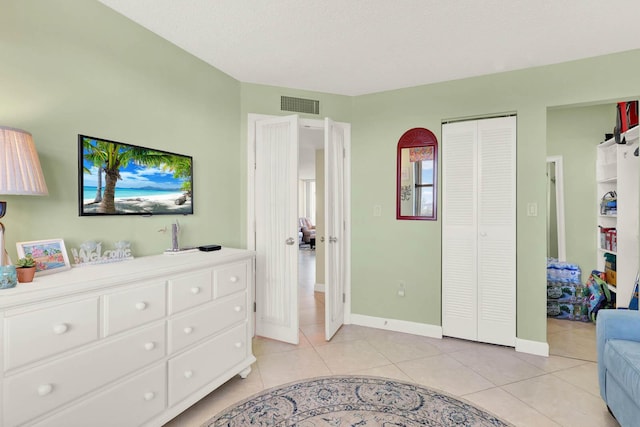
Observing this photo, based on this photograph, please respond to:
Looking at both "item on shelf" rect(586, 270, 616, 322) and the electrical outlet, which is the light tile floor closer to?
"item on shelf" rect(586, 270, 616, 322)

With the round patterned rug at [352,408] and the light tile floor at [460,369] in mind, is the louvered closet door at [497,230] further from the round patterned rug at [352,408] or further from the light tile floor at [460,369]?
the round patterned rug at [352,408]

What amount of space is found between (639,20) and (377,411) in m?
3.11

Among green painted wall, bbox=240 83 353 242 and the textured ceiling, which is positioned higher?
the textured ceiling

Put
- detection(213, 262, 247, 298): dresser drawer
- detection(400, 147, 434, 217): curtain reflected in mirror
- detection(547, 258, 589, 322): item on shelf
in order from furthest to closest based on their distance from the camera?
1. detection(547, 258, 589, 322): item on shelf
2. detection(400, 147, 434, 217): curtain reflected in mirror
3. detection(213, 262, 247, 298): dresser drawer

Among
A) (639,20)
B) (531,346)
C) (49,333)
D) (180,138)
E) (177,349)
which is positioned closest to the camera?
(49,333)

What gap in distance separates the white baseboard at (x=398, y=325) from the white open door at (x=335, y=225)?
0.20 m

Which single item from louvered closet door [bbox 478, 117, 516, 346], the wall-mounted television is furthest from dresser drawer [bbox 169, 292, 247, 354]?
louvered closet door [bbox 478, 117, 516, 346]

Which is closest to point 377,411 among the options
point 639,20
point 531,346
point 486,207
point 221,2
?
point 531,346

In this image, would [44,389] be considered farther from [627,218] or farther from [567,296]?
[627,218]

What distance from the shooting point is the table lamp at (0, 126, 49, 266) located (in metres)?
1.32

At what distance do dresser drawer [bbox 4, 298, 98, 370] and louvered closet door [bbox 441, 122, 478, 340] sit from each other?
2909 millimetres

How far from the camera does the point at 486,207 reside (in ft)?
10.0

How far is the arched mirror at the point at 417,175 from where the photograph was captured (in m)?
3.30

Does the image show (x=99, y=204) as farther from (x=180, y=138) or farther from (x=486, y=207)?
(x=486, y=207)
